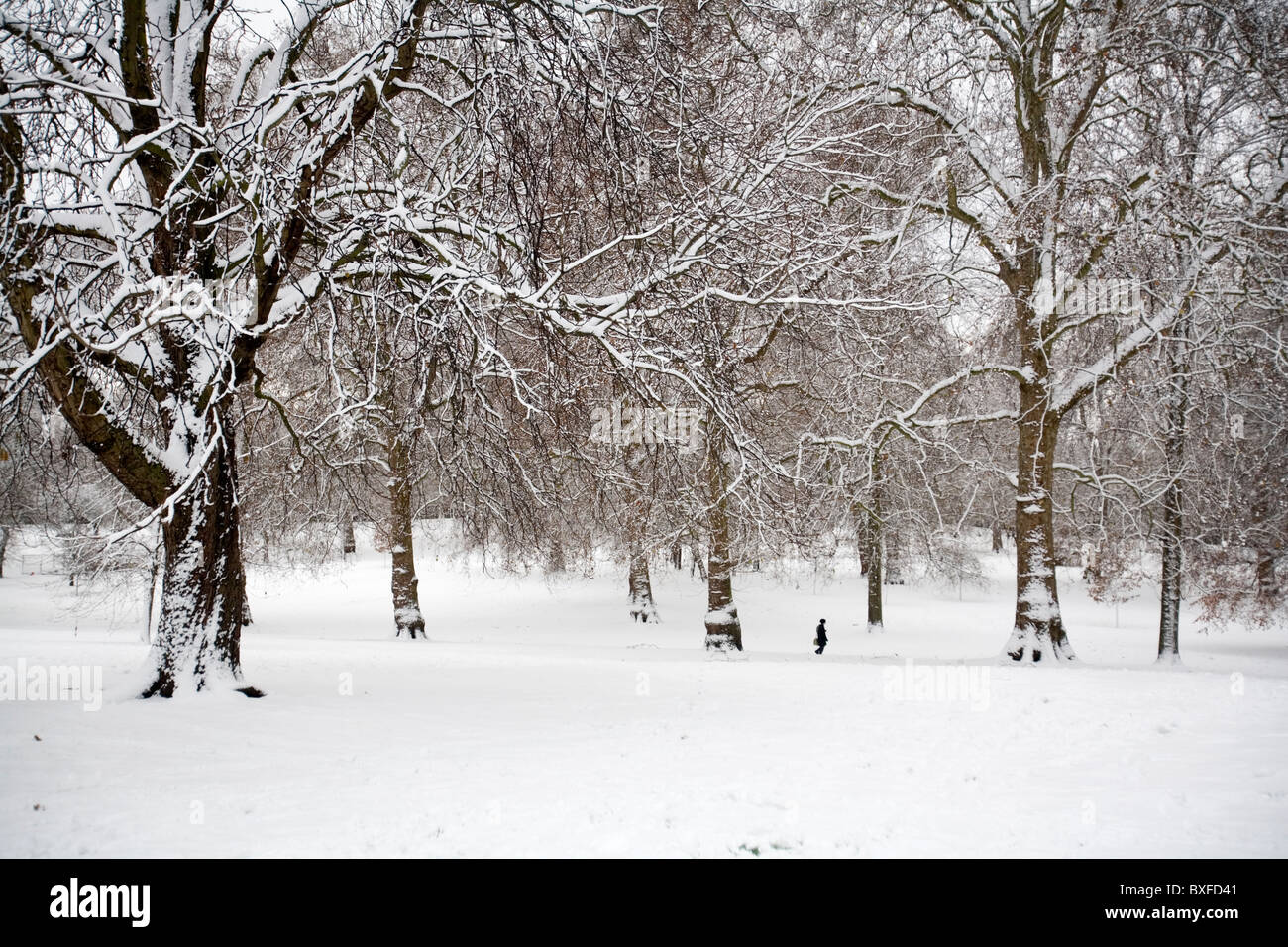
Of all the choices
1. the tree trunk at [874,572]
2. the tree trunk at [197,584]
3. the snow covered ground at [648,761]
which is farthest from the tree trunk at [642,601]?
the tree trunk at [197,584]

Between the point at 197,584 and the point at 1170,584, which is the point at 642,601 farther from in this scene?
the point at 197,584

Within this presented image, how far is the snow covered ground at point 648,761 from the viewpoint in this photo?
4.23m

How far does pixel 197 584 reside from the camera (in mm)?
6625

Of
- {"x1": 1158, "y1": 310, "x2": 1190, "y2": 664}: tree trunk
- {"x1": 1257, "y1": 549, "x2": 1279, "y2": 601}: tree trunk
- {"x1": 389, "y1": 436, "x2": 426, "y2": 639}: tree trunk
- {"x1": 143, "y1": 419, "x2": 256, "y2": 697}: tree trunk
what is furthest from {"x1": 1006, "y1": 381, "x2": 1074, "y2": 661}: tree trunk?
{"x1": 389, "y1": 436, "x2": 426, "y2": 639}: tree trunk

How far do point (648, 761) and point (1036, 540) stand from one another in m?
8.20

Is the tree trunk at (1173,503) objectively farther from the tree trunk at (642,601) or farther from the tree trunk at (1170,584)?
the tree trunk at (642,601)

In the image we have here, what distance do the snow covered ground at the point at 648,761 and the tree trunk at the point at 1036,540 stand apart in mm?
869

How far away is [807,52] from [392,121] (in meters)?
Result: 6.13

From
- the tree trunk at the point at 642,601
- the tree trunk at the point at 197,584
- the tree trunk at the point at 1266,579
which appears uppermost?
the tree trunk at the point at 197,584

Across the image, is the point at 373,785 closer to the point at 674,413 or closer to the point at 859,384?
the point at 674,413

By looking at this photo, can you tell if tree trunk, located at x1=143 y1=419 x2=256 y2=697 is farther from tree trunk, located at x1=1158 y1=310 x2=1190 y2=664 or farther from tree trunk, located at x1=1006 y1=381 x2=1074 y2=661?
tree trunk, located at x1=1158 y1=310 x2=1190 y2=664

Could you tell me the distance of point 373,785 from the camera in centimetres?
493
